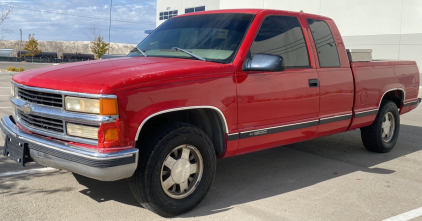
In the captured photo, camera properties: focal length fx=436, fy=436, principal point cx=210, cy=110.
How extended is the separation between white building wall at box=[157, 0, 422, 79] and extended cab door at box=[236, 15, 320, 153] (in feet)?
67.6

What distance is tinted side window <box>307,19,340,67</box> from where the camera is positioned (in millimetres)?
5500

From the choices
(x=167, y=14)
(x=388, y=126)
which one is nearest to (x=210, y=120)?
(x=388, y=126)

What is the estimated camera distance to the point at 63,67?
421cm

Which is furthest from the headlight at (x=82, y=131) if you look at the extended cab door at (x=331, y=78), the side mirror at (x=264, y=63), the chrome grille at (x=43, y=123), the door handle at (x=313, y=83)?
the extended cab door at (x=331, y=78)

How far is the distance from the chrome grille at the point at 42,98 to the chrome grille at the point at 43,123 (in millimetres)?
136

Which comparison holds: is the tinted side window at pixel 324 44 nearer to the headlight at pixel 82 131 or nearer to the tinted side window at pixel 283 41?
the tinted side window at pixel 283 41

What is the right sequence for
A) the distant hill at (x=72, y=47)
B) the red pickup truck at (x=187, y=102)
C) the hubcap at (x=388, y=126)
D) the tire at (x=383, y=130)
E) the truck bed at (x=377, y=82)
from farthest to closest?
the distant hill at (x=72, y=47)
the hubcap at (x=388, y=126)
the tire at (x=383, y=130)
the truck bed at (x=377, y=82)
the red pickup truck at (x=187, y=102)

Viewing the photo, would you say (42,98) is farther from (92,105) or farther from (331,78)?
(331,78)

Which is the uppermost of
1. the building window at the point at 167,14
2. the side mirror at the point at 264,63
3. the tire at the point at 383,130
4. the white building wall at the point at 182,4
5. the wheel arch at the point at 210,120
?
the white building wall at the point at 182,4

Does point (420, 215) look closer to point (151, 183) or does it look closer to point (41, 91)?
point (151, 183)

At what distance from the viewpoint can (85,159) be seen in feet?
11.3

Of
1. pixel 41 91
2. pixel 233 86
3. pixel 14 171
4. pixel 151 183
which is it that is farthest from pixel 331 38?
pixel 14 171

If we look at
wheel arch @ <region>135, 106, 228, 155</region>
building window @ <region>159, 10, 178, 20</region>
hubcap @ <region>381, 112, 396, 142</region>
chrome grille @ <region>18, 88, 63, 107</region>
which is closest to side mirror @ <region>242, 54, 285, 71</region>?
wheel arch @ <region>135, 106, 228, 155</region>

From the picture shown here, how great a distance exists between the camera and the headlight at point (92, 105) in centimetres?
338
